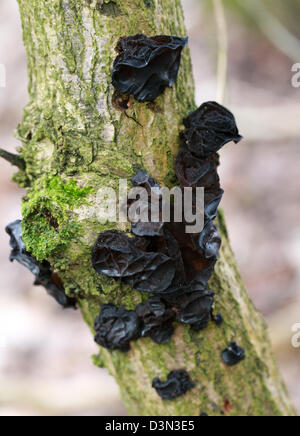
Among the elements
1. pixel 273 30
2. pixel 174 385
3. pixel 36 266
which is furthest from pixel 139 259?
pixel 273 30

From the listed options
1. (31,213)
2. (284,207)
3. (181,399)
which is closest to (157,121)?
(31,213)

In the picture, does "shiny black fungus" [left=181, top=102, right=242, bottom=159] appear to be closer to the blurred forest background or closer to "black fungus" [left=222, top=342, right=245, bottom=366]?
"black fungus" [left=222, top=342, right=245, bottom=366]

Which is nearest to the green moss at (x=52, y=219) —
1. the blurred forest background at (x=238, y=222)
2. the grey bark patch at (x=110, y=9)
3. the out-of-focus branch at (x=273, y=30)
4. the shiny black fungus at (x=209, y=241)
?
the shiny black fungus at (x=209, y=241)

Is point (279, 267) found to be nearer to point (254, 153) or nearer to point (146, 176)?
point (254, 153)

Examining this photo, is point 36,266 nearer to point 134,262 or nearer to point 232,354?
point 134,262

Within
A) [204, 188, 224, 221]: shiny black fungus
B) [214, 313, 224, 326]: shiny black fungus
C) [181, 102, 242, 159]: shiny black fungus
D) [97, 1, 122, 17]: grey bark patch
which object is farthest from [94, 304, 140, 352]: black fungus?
[97, 1, 122, 17]: grey bark patch

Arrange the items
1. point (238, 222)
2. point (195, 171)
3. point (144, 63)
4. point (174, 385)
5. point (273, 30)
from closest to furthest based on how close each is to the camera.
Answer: point (144, 63)
point (195, 171)
point (174, 385)
point (238, 222)
point (273, 30)
